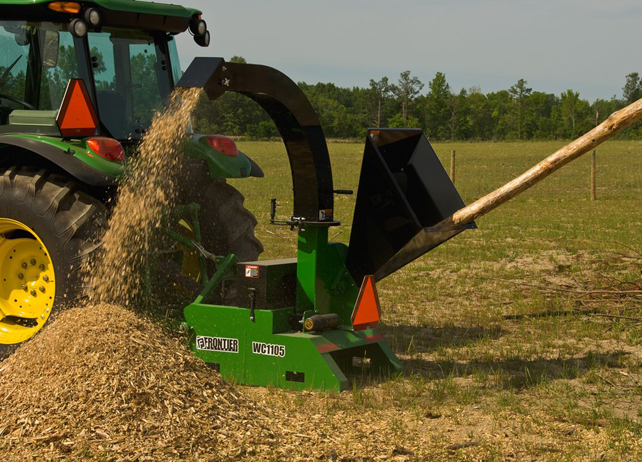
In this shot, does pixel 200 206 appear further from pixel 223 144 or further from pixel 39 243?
pixel 39 243

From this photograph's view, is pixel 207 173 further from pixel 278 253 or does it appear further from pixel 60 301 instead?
pixel 278 253

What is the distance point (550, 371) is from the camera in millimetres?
6184

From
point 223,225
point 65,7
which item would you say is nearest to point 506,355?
A: point 223,225

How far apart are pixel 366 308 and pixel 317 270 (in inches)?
16.7

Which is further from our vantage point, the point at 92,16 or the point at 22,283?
the point at 22,283

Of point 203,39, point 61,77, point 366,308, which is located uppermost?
point 203,39

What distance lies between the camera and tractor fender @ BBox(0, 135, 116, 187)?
554cm

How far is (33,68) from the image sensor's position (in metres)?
6.22

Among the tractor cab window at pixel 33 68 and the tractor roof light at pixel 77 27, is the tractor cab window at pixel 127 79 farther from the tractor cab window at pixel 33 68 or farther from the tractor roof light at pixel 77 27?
the tractor roof light at pixel 77 27

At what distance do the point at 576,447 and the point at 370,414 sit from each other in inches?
46.5

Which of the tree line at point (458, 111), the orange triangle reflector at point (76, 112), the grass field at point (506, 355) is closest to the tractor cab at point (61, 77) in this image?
the orange triangle reflector at point (76, 112)

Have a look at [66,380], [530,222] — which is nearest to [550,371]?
[66,380]

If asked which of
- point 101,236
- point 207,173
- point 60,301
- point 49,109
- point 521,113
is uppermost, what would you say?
point 521,113

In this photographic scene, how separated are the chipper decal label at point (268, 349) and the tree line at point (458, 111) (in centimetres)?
5898
